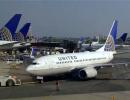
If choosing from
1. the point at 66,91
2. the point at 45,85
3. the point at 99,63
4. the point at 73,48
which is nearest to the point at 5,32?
the point at 73,48

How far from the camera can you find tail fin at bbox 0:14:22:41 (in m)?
76.2

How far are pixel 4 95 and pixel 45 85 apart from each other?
21.8ft

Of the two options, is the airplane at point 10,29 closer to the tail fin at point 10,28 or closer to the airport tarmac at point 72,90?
the tail fin at point 10,28

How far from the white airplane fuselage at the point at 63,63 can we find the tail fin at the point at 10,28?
36790 mm

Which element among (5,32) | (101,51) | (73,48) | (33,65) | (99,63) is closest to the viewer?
(33,65)

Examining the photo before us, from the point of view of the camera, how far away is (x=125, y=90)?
1201 inches

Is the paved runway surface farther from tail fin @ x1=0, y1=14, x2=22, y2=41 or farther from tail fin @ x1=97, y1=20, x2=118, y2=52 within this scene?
tail fin @ x1=0, y1=14, x2=22, y2=41

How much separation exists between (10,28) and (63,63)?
137ft

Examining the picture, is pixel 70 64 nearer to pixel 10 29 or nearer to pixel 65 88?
pixel 65 88

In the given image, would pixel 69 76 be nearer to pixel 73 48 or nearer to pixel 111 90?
pixel 111 90

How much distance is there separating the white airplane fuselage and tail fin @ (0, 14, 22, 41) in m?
36.8

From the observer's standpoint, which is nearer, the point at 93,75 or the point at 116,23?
the point at 93,75

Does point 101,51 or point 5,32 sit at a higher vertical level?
point 5,32

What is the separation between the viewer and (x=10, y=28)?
77.4 meters
